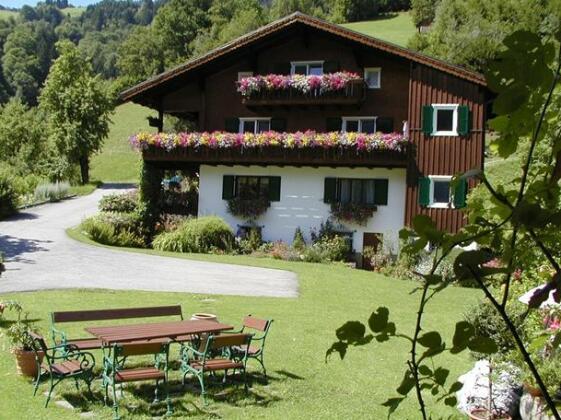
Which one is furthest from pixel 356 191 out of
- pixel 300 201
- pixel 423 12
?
pixel 423 12

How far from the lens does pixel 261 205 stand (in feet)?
96.0

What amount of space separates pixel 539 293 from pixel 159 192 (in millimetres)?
29534

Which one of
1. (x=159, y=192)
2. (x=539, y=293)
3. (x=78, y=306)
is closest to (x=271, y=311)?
(x=78, y=306)

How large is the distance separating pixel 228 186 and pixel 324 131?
16.5ft

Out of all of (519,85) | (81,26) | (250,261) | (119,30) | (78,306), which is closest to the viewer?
(519,85)

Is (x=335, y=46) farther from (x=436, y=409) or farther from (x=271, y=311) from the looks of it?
(x=436, y=409)

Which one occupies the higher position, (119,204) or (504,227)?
(504,227)

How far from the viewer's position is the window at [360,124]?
28.8 m

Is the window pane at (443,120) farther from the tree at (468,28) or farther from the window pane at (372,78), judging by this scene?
the tree at (468,28)

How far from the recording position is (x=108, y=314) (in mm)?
10320

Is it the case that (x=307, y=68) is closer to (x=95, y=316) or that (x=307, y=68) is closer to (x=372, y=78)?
(x=372, y=78)

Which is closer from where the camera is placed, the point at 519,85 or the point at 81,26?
the point at 519,85

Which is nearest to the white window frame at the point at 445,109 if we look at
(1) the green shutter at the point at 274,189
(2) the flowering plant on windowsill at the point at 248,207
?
(1) the green shutter at the point at 274,189

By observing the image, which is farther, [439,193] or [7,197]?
[7,197]
